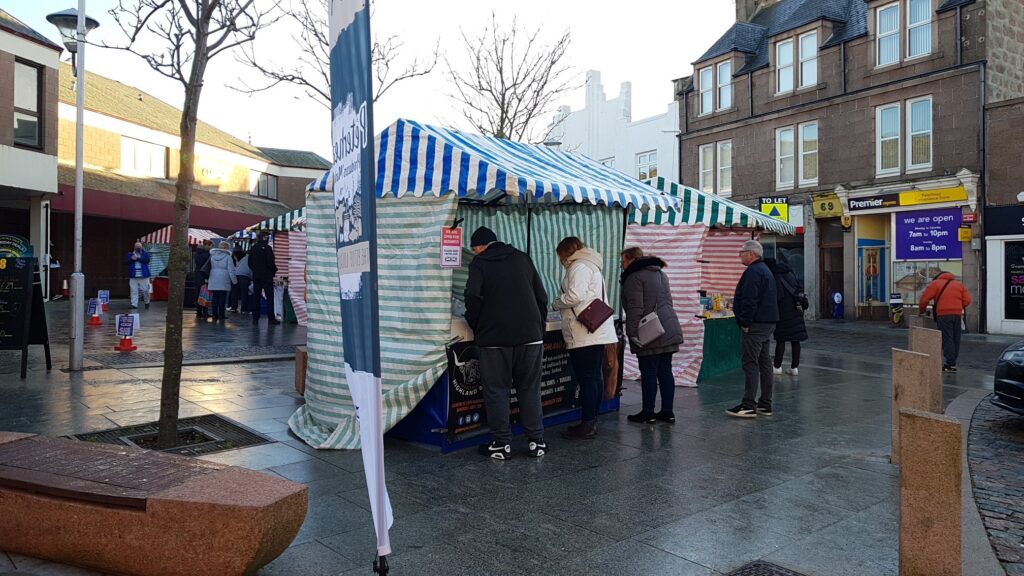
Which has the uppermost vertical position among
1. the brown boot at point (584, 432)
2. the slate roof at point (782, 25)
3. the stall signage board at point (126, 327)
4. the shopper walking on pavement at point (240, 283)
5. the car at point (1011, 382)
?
the slate roof at point (782, 25)

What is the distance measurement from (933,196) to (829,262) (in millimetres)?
4204

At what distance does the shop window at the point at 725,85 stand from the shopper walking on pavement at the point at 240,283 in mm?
17126

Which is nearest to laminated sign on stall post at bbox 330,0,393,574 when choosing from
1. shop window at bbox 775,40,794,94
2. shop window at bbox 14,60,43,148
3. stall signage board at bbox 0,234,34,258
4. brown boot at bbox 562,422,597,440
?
brown boot at bbox 562,422,597,440

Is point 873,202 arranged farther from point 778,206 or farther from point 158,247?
point 158,247

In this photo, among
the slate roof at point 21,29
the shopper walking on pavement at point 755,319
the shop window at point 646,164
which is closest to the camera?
the shopper walking on pavement at point 755,319

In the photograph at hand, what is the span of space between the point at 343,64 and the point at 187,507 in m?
2.12

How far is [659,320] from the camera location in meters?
6.82

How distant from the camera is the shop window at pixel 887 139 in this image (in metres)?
20.5

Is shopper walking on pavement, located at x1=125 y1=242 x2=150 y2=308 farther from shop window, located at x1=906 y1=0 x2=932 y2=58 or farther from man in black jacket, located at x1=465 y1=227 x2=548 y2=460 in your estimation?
shop window, located at x1=906 y1=0 x2=932 y2=58

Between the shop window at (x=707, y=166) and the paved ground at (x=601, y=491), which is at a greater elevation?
the shop window at (x=707, y=166)

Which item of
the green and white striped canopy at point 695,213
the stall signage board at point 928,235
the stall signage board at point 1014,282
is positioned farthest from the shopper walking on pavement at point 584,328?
the stall signage board at point 928,235

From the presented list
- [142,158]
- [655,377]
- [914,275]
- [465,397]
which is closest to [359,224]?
[465,397]

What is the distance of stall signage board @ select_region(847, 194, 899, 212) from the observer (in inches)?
795

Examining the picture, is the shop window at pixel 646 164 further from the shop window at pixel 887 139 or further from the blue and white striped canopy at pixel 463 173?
the blue and white striped canopy at pixel 463 173
